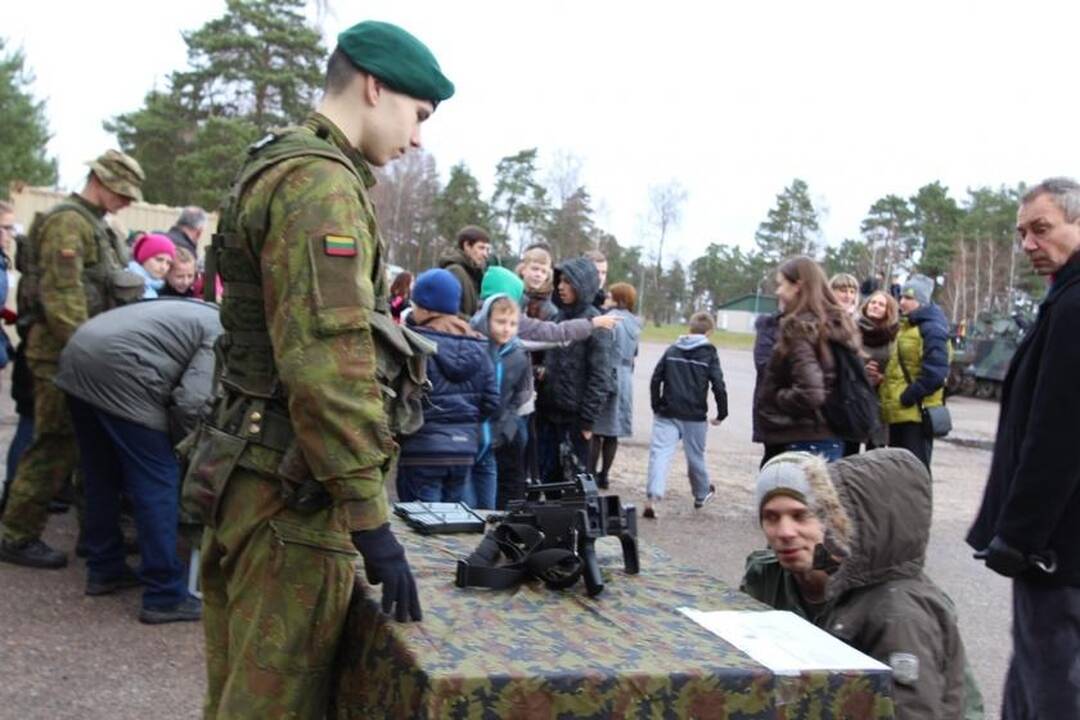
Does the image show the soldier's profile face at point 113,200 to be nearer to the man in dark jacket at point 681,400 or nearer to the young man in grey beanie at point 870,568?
the man in dark jacket at point 681,400

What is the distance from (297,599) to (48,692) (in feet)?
7.33

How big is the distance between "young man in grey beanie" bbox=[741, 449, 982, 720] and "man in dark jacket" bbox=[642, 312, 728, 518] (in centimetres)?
476

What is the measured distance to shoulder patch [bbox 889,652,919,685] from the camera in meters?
2.57

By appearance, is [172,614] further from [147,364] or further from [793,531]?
[793,531]

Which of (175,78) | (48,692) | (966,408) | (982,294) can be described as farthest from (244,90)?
(982,294)

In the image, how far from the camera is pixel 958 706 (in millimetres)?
2699

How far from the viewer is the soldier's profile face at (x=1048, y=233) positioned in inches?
135

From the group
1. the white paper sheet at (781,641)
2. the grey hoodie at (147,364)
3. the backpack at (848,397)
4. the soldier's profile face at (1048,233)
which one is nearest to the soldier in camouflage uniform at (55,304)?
the grey hoodie at (147,364)

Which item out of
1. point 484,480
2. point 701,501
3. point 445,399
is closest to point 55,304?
point 445,399

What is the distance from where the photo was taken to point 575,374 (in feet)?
24.3

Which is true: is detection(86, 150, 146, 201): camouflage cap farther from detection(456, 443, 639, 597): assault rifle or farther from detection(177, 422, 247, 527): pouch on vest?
detection(456, 443, 639, 597): assault rifle

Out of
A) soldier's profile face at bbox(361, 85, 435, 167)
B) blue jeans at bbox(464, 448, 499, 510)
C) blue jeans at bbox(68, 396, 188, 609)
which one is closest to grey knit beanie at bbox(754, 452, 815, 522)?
soldier's profile face at bbox(361, 85, 435, 167)

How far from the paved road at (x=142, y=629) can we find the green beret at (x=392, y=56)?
2.55 metres

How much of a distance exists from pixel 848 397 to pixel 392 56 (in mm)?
4459
